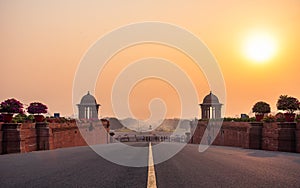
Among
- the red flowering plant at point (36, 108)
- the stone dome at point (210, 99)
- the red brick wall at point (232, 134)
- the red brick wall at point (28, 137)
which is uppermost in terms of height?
the red flowering plant at point (36, 108)

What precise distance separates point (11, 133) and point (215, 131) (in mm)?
24399

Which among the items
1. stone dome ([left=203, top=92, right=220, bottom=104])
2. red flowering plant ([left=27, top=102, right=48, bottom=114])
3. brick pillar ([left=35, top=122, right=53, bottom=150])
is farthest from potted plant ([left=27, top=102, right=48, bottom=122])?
stone dome ([left=203, top=92, right=220, bottom=104])

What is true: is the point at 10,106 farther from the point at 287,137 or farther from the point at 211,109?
the point at 211,109

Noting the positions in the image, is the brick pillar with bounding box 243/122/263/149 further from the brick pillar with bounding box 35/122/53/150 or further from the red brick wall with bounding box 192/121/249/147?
the brick pillar with bounding box 35/122/53/150

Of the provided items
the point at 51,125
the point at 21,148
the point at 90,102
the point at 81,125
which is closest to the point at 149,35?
the point at 81,125

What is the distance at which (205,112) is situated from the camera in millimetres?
53812

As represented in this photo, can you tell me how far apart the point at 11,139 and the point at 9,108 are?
2448mm

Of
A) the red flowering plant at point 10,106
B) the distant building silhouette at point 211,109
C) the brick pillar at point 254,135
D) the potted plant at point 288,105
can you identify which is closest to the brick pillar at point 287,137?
the potted plant at point 288,105

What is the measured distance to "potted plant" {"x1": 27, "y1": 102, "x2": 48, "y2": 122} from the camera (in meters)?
24.1

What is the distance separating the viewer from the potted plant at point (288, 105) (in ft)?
70.2

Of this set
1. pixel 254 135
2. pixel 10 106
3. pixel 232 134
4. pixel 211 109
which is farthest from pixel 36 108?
pixel 211 109

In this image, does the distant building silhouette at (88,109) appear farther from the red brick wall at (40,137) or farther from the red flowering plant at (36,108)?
the red flowering plant at (36,108)

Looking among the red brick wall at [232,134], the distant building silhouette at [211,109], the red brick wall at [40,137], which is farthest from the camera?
the distant building silhouette at [211,109]

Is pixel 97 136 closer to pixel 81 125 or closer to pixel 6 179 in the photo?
pixel 81 125
